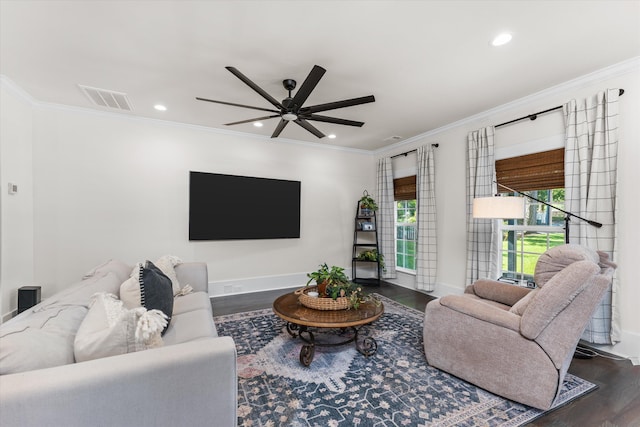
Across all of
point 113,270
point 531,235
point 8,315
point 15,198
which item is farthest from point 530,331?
point 15,198

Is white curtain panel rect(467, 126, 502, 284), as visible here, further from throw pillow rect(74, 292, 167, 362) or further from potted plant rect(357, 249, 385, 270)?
throw pillow rect(74, 292, 167, 362)

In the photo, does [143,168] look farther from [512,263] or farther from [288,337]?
[512,263]

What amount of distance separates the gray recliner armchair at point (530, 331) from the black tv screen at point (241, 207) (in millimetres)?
3059

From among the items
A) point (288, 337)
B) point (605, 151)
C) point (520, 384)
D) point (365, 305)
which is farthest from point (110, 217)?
point (605, 151)

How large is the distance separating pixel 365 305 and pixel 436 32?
238 centimetres

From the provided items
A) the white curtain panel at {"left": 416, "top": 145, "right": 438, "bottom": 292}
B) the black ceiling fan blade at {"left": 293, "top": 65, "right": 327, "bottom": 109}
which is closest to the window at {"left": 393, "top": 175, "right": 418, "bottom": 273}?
the white curtain panel at {"left": 416, "top": 145, "right": 438, "bottom": 292}

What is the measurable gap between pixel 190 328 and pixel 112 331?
32.3 inches

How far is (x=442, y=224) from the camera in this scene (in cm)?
431

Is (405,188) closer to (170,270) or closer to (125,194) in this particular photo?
(170,270)

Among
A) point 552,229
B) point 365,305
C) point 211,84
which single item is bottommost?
point 365,305

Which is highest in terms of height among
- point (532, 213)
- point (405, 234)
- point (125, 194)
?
point (125, 194)

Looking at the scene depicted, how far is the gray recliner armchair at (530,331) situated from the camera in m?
1.69

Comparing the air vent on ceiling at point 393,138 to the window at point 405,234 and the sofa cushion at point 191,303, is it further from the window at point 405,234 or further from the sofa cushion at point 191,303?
the sofa cushion at point 191,303

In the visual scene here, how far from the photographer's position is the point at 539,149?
3.15 metres
